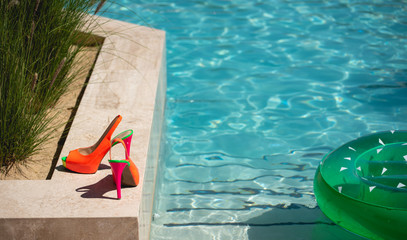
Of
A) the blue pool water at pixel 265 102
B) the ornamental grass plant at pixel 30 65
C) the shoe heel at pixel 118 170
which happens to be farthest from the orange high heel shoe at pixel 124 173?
the blue pool water at pixel 265 102

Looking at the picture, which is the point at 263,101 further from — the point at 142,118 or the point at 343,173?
the point at 343,173

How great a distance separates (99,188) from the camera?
2.35 metres

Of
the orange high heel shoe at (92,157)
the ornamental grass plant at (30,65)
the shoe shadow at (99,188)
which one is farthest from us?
the ornamental grass plant at (30,65)

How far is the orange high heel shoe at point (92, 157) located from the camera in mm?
2424

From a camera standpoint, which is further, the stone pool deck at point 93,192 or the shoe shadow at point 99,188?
the shoe shadow at point 99,188

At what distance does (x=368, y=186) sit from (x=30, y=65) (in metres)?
1.93

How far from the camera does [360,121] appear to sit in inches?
168

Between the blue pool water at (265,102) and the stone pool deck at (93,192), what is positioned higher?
the stone pool deck at (93,192)

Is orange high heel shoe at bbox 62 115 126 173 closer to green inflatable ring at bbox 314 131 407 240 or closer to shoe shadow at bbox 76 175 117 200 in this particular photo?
shoe shadow at bbox 76 175 117 200

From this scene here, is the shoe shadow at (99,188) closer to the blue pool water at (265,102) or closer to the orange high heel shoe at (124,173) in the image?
the orange high heel shoe at (124,173)

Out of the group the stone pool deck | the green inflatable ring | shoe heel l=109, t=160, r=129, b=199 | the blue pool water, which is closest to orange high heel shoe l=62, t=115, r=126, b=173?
the stone pool deck

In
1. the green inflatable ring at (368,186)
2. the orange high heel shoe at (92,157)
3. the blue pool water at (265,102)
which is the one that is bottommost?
the blue pool water at (265,102)

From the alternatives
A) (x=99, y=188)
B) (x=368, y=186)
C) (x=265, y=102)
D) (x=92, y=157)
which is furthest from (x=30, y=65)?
(x=265, y=102)

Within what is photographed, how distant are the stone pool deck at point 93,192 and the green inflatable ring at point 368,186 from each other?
945 mm
